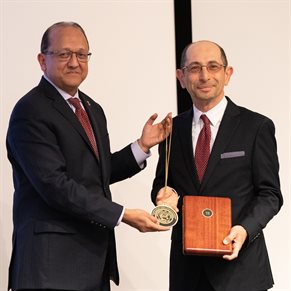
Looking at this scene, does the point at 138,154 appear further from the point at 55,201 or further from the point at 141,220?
the point at 55,201

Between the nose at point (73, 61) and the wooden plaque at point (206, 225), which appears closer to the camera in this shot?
the wooden plaque at point (206, 225)

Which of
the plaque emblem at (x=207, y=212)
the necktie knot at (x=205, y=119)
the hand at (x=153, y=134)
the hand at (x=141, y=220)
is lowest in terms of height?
the hand at (x=141, y=220)

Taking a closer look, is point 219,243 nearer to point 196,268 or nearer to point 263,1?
point 196,268

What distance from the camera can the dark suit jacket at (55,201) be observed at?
2.16 meters

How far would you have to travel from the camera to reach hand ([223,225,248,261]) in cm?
213

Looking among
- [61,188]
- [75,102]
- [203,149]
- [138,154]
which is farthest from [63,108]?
[203,149]

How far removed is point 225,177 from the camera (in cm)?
233

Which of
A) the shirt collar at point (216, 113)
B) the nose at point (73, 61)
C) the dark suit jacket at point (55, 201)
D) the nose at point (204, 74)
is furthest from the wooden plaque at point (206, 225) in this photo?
the nose at point (73, 61)

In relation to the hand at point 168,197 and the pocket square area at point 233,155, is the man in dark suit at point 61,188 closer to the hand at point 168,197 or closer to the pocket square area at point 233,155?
the hand at point 168,197

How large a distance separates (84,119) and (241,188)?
2.15ft

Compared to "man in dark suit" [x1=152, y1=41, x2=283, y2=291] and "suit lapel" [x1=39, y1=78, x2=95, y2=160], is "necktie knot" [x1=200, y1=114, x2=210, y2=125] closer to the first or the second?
"man in dark suit" [x1=152, y1=41, x2=283, y2=291]

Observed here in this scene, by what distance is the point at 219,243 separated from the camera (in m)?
2.14

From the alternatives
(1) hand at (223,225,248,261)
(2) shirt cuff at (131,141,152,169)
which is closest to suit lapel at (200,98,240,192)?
(1) hand at (223,225,248,261)

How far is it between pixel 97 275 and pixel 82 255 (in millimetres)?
102
